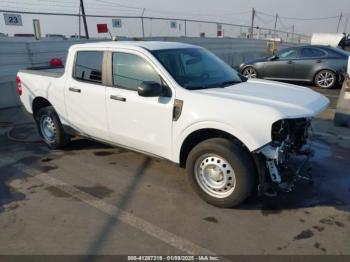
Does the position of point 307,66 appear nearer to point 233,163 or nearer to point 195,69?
point 195,69

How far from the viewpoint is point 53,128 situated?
5.87 metres

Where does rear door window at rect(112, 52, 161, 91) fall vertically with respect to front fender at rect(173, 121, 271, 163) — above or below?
above

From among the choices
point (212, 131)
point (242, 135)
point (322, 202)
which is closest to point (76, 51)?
point (212, 131)

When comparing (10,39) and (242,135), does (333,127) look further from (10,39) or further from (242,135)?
(10,39)

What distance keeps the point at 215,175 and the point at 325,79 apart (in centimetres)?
912

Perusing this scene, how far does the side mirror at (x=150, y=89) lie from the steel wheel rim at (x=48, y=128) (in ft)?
8.06

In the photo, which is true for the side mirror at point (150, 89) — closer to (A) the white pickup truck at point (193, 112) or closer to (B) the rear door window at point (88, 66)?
(A) the white pickup truck at point (193, 112)

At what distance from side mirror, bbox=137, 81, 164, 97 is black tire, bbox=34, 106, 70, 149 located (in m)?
2.29

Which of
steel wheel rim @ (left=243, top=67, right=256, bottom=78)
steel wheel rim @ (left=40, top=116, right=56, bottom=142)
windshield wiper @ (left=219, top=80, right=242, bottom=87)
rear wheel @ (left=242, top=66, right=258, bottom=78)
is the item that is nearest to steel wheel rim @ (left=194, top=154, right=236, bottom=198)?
windshield wiper @ (left=219, top=80, right=242, bottom=87)

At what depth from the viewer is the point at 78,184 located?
15.3ft

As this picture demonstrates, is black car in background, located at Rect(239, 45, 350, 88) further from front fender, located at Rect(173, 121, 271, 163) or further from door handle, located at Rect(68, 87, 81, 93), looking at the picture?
front fender, located at Rect(173, 121, 271, 163)

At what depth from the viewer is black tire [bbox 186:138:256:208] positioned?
3.68 m

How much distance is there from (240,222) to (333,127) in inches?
170

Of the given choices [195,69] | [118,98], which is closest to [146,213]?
[118,98]
